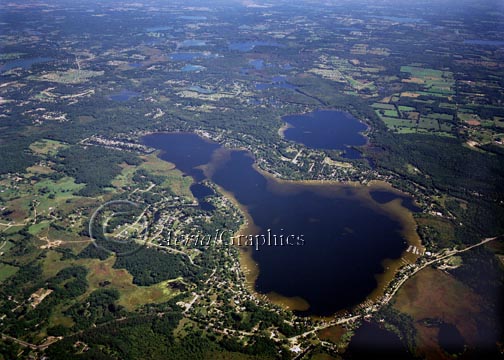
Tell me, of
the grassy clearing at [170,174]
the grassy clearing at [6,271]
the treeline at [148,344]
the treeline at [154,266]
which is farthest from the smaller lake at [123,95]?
the treeline at [148,344]

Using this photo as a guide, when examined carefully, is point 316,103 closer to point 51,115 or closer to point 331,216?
point 331,216

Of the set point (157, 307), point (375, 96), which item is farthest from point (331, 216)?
point (375, 96)

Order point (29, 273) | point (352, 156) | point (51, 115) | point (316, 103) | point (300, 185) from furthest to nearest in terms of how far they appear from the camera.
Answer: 1. point (316, 103)
2. point (51, 115)
3. point (352, 156)
4. point (300, 185)
5. point (29, 273)

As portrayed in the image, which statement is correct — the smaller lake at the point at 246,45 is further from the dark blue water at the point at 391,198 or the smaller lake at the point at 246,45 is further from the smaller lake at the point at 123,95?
the dark blue water at the point at 391,198

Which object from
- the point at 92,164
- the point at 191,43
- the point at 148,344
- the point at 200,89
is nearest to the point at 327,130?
the point at 200,89

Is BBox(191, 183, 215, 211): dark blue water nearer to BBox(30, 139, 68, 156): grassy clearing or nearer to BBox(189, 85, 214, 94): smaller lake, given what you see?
BBox(30, 139, 68, 156): grassy clearing

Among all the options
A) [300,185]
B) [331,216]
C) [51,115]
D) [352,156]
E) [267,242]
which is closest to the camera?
[267,242]
